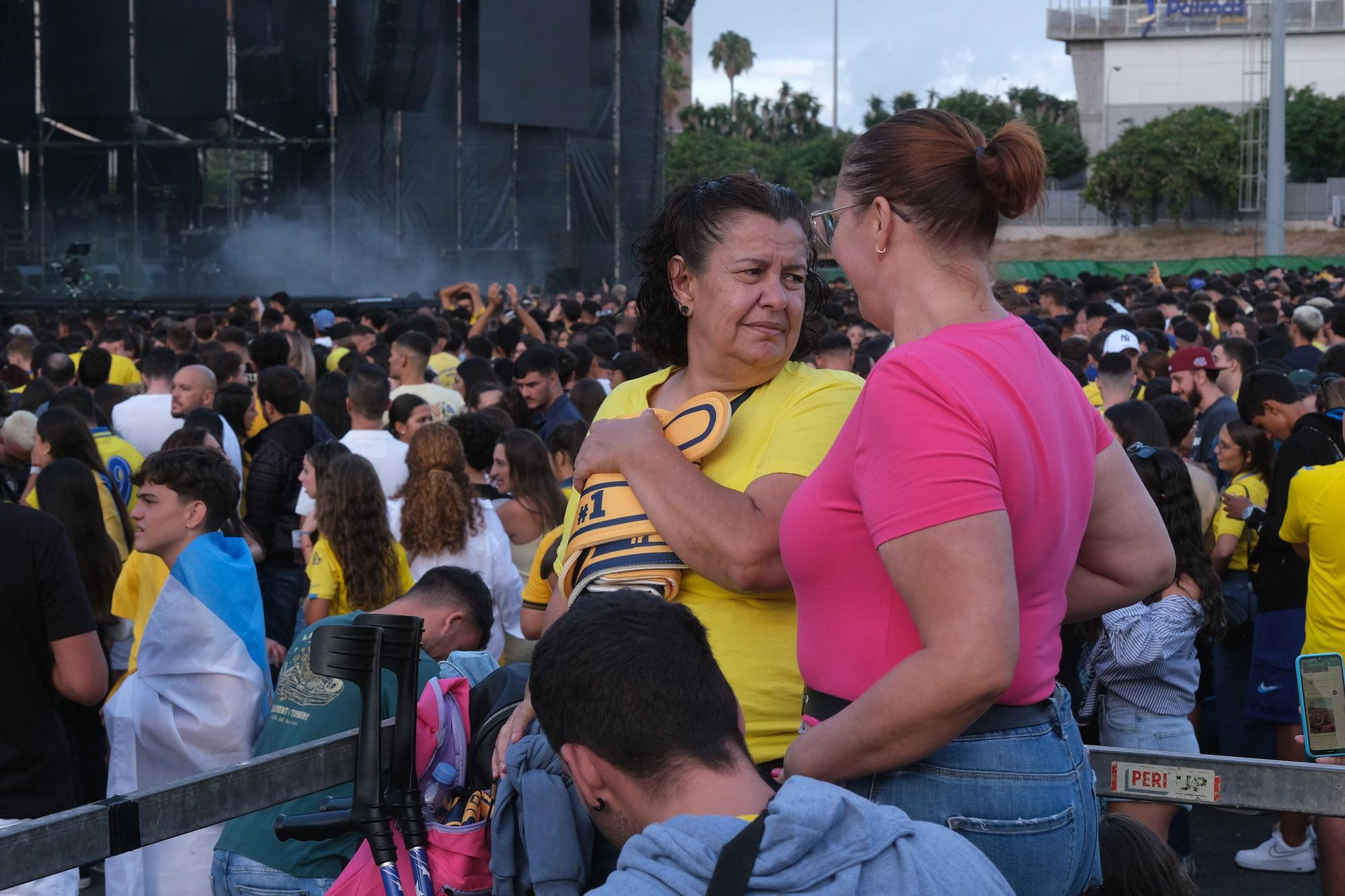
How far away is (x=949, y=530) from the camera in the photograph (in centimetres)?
163

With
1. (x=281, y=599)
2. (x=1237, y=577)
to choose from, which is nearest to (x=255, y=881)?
(x=281, y=599)

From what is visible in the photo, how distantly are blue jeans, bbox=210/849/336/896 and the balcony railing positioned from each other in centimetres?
7071

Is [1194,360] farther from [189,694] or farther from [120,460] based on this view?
[189,694]

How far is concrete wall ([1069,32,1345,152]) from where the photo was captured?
66.3 m

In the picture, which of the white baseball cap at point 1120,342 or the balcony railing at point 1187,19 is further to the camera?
the balcony railing at point 1187,19

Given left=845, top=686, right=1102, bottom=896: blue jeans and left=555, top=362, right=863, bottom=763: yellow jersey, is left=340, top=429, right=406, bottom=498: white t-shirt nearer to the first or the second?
left=555, top=362, right=863, bottom=763: yellow jersey

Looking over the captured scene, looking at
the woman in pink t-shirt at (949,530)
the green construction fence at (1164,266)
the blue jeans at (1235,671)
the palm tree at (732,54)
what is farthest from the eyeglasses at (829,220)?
the palm tree at (732,54)

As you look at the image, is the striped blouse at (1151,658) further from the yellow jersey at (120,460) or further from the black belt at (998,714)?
the yellow jersey at (120,460)

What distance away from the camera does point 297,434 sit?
23.0 ft

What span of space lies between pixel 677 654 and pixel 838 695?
0.31 metres

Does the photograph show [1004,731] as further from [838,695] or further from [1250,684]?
[1250,684]

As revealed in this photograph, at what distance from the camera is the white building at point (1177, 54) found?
66.2 m

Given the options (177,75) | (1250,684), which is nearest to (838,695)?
(1250,684)

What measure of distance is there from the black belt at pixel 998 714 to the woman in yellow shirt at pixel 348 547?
3484mm
